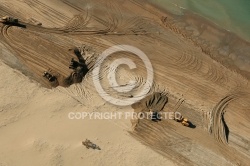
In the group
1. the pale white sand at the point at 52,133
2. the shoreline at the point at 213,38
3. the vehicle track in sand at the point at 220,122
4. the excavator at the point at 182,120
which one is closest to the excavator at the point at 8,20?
the pale white sand at the point at 52,133

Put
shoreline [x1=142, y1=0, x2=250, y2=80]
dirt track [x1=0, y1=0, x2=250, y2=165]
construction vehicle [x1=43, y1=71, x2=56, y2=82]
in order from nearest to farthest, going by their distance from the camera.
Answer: dirt track [x1=0, y1=0, x2=250, y2=165] < construction vehicle [x1=43, y1=71, x2=56, y2=82] < shoreline [x1=142, y1=0, x2=250, y2=80]

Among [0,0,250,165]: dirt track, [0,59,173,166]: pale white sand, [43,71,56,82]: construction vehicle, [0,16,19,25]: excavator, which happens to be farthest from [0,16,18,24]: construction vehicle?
[43,71,56,82]: construction vehicle

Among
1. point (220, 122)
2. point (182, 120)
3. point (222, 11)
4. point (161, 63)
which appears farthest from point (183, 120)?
point (222, 11)

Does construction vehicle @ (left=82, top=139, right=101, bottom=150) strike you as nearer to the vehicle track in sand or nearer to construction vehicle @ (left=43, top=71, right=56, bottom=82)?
construction vehicle @ (left=43, top=71, right=56, bottom=82)

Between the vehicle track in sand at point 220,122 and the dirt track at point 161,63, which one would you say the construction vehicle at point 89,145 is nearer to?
the dirt track at point 161,63

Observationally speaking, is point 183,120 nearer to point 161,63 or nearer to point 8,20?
point 161,63

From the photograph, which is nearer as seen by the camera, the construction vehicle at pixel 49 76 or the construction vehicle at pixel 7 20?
the construction vehicle at pixel 49 76

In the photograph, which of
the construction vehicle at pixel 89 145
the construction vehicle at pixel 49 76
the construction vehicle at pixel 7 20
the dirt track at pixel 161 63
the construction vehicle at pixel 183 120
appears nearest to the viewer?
the construction vehicle at pixel 89 145

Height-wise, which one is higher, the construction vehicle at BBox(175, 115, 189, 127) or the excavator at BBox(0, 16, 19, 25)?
the construction vehicle at BBox(175, 115, 189, 127)
